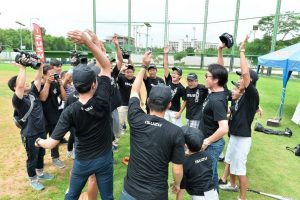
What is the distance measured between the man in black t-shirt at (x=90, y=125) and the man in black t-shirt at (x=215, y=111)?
134cm

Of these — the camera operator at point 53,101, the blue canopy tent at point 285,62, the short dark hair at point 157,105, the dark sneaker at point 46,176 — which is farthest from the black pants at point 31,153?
the blue canopy tent at point 285,62

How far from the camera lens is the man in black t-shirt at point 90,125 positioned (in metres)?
3.02

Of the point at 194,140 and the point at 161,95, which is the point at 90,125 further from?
the point at 194,140

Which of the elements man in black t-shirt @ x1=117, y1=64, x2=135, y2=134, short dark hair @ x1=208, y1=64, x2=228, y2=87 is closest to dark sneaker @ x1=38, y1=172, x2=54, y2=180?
man in black t-shirt @ x1=117, y1=64, x2=135, y2=134

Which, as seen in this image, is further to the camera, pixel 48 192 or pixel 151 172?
pixel 48 192

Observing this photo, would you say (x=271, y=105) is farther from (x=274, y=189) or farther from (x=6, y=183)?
(x=6, y=183)

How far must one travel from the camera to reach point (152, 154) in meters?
2.58

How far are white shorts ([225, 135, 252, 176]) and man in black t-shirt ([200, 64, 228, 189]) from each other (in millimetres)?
622

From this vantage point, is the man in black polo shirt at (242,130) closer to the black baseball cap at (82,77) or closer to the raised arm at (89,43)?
the raised arm at (89,43)

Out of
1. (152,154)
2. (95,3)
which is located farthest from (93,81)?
(95,3)

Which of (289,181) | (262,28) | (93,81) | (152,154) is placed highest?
(262,28)

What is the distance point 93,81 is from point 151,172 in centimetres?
126

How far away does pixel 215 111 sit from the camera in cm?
357

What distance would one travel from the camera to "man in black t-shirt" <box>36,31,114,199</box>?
3.02 metres
